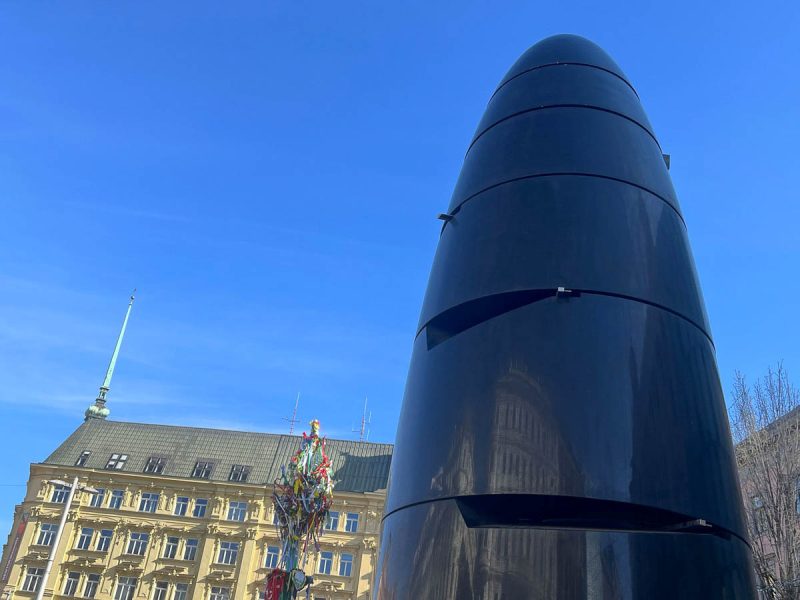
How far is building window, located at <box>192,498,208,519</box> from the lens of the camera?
141ft

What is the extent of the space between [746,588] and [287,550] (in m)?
20.2

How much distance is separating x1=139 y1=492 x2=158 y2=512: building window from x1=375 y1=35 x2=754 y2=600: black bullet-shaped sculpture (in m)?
42.4

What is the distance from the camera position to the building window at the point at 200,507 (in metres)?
43.0

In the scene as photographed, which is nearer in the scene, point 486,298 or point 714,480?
point 714,480

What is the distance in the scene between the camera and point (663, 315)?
5039mm

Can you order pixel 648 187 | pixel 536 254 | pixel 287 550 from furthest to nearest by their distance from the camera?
pixel 287 550, pixel 648 187, pixel 536 254

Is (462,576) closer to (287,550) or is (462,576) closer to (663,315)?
(663,315)

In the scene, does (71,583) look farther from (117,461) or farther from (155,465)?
(155,465)

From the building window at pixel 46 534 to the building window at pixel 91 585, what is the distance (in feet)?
10.8

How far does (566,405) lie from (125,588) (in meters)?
43.0

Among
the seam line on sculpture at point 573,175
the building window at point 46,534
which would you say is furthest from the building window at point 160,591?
the seam line on sculpture at point 573,175

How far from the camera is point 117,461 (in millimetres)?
46625

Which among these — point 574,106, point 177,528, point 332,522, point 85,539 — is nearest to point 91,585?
point 85,539

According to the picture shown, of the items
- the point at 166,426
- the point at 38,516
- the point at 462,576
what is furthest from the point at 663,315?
the point at 166,426
